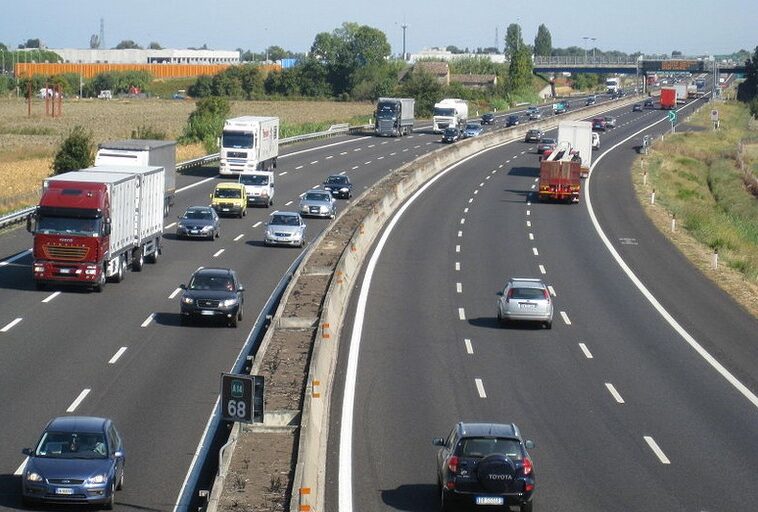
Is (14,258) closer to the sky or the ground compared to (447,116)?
closer to the ground

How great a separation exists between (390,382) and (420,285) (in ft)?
50.7

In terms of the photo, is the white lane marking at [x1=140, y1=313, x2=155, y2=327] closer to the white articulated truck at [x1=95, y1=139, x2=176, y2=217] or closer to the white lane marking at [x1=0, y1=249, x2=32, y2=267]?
the white lane marking at [x1=0, y1=249, x2=32, y2=267]

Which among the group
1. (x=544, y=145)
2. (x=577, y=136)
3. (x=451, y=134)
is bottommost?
(x=544, y=145)

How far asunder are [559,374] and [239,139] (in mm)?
46540

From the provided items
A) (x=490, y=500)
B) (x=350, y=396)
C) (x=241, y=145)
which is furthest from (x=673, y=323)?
(x=241, y=145)

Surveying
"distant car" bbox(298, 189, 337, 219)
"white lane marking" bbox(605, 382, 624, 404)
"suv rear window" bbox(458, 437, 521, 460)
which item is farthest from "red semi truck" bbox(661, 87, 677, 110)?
"suv rear window" bbox(458, 437, 521, 460)

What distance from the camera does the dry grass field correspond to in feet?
248

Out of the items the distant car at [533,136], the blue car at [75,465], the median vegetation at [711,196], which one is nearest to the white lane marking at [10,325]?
the blue car at [75,465]

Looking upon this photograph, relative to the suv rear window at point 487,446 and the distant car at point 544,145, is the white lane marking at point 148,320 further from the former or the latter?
the distant car at point 544,145

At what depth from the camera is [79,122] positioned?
141500mm

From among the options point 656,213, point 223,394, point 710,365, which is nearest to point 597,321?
point 710,365

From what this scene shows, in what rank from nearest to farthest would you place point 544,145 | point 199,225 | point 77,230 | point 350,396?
point 350,396
point 77,230
point 199,225
point 544,145

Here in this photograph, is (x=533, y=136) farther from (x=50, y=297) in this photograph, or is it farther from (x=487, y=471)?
(x=487, y=471)

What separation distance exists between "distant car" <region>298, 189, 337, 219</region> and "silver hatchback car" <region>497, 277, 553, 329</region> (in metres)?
25.6
